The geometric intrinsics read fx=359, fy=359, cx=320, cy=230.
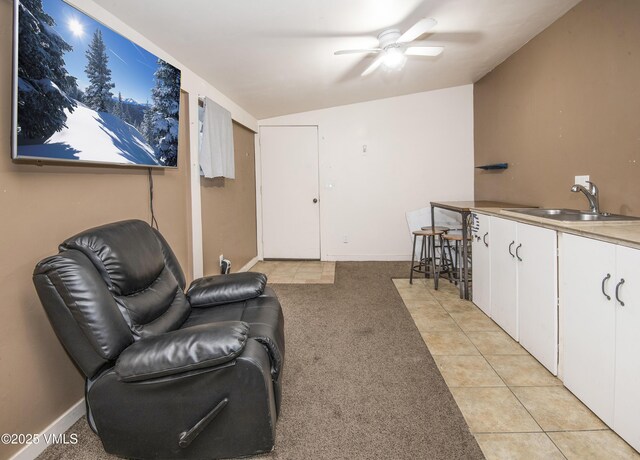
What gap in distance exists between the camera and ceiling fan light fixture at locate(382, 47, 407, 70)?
117 inches

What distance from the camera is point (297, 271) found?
507 centimetres

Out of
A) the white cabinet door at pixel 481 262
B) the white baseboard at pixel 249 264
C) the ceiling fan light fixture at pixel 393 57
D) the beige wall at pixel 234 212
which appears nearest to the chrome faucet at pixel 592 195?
the white cabinet door at pixel 481 262

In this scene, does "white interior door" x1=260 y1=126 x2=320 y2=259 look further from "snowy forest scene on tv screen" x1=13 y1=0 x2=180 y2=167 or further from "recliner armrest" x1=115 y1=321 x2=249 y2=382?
"recliner armrest" x1=115 y1=321 x2=249 y2=382

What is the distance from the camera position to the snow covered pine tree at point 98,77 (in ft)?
5.72

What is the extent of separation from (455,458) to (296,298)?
8.09 ft

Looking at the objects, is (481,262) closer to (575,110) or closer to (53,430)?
(575,110)

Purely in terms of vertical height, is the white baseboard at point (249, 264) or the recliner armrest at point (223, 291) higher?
the recliner armrest at point (223, 291)

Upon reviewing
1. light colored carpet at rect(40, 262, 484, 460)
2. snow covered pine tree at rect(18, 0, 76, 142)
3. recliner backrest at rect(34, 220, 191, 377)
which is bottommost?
light colored carpet at rect(40, 262, 484, 460)

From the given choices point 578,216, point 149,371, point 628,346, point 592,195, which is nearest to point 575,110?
point 592,195

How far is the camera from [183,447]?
139 cm

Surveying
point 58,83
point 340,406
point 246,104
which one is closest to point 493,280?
point 340,406

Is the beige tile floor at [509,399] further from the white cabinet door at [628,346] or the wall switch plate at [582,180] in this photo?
the wall switch plate at [582,180]

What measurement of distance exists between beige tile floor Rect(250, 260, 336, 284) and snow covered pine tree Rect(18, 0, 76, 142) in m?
3.23

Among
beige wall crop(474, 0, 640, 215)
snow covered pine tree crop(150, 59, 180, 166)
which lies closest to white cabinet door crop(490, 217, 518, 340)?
beige wall crop(474, 0, 640, 215)
